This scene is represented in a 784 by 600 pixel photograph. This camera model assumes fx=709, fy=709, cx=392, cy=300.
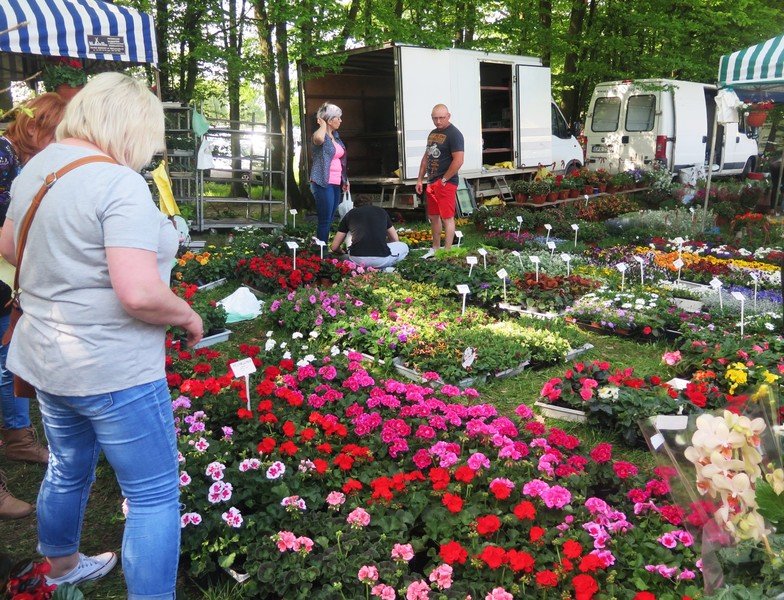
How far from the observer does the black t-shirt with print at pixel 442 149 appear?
8547mm

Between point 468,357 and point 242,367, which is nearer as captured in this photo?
point 242,367

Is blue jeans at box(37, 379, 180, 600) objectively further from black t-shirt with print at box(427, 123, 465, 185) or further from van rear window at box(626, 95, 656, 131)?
van rear window at box(626, 95, 656, 131)

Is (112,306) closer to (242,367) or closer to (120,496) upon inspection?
(242,367)

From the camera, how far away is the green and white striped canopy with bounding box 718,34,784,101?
932cm

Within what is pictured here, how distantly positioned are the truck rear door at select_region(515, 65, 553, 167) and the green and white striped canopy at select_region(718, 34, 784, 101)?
14.1 ft

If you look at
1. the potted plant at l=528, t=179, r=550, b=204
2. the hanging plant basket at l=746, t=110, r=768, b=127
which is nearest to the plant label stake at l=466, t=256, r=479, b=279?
the potted plant at l=528, t=179, r=550, b=204

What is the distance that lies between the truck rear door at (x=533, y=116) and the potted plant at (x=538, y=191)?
1.87 meters

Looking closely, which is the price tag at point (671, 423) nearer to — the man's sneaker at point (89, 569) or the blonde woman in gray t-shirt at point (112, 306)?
the blonde woman in gray t-shirt at point (112, 306)

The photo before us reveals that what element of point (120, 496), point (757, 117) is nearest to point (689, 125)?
point (757, 117)

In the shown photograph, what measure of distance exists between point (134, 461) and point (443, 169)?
706cm

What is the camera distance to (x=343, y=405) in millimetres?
3881

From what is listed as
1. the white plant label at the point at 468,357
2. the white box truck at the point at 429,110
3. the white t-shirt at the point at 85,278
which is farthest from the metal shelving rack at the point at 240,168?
the white t-shirt at the point at 85,278

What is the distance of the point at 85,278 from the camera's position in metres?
1.99

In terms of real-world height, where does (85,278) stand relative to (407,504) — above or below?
above
